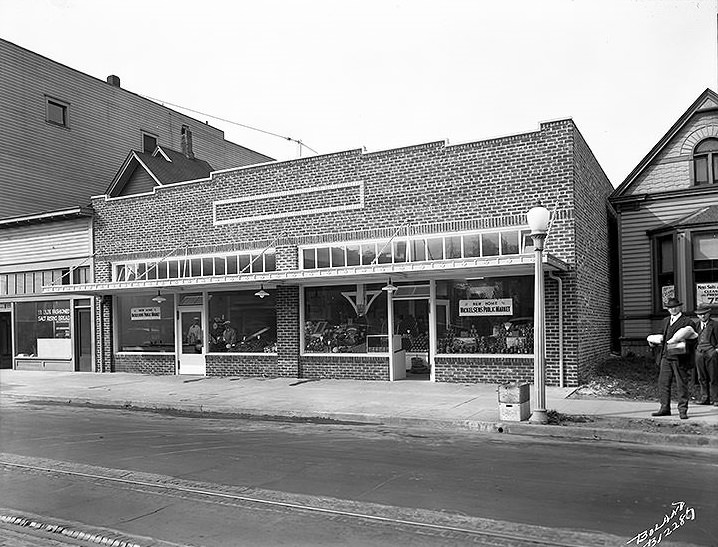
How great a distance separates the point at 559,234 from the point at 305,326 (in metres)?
7.06

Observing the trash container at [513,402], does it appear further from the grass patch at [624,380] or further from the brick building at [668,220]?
the brick building at [668,220]

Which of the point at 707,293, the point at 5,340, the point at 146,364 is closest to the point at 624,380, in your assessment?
the point at 707,293

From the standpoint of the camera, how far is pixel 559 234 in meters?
15.3

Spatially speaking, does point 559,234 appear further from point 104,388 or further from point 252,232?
point 104,388

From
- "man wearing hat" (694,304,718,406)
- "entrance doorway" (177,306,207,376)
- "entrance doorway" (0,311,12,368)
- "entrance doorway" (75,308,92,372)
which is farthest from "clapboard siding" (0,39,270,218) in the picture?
"man wearing hat" (694,304,718,406)

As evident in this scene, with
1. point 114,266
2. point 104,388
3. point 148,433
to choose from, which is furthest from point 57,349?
point 148,433

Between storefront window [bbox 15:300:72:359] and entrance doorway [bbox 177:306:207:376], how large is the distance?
4.92m

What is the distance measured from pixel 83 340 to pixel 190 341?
4778mm

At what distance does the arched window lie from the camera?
18.6 meters

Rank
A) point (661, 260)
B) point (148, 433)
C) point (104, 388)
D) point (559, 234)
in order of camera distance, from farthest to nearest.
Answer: point (661, 260) < point (104, 388) < point (559, 234) < point (148, 433)

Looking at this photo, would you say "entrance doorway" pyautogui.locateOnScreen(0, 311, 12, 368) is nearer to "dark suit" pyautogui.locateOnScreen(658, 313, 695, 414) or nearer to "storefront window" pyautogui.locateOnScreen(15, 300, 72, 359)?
"storefront window" pyautogui.locateOnScreen(15, 300, 72, 359)

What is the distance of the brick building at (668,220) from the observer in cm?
1780
